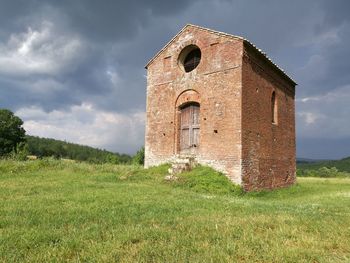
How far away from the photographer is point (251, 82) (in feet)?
49.5

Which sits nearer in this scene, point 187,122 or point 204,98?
point 204,98

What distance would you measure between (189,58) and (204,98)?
10.2 ft

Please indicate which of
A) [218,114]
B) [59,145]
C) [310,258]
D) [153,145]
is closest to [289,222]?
[310,258]

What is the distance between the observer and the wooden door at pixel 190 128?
16000mm

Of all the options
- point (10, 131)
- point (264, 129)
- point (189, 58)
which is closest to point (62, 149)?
point (10, 131)

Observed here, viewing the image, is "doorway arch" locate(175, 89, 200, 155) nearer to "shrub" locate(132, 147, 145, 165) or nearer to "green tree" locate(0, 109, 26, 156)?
"shrub" locate(132, 147, 145, 165)

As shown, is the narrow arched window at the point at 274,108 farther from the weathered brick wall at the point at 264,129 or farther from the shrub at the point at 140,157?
the shrub at the point at 140,157

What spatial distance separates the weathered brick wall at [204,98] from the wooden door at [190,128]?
38 cm

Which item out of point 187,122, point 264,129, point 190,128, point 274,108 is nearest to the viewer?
point 264,129

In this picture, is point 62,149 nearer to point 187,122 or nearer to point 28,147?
point 28,147

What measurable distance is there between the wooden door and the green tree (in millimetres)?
39742

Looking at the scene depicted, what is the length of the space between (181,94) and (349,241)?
12347mm

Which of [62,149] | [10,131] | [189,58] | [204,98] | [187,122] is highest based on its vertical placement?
[189,58]

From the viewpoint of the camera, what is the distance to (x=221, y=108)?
583 inches
